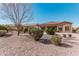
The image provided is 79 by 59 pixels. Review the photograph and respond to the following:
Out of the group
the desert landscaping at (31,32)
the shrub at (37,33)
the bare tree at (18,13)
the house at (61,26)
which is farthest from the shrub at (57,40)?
the bare tree at (18,13)

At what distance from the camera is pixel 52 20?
10.0ft

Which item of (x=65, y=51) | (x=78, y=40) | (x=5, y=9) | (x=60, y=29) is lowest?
(x=65, y=51)

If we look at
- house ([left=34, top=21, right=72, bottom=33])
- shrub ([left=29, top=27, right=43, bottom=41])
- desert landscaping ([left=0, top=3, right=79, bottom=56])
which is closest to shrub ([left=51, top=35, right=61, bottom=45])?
desert landscaping ([left=0, top=3, right=79, bottom=56])

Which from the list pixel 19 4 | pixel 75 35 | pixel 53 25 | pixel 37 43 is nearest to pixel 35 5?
pixel 19 4

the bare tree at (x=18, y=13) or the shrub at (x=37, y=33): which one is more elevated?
the bare tree at (x=18, y=13)

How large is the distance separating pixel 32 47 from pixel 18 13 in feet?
2.37

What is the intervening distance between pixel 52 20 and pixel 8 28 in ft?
2.86

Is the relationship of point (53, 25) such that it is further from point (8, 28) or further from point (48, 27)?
point (8, 28)

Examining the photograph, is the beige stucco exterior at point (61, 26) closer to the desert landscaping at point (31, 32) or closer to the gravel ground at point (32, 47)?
the desert landscaping at point (31, 32)

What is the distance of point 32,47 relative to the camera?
309 centimetres

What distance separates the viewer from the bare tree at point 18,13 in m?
3.07

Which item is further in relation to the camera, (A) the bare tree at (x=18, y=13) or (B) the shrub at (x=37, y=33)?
(B) the shrub at (x=37, y=33)

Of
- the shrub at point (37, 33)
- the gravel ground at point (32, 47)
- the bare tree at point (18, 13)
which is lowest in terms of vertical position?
the gravel ground at point (32, 47)

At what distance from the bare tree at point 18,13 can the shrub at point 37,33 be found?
0.77 feet
